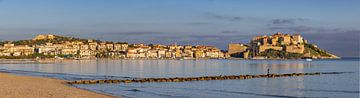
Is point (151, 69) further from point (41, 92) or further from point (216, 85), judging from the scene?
point (41, 92)

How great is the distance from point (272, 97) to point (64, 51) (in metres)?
177

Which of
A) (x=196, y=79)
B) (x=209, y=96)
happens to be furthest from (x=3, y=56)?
(x=209, y=96)

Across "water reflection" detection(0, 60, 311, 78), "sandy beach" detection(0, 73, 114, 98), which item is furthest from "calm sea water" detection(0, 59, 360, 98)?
"sandy beach" detection(0, 73, 114, 98)

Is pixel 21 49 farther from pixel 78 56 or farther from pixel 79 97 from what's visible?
pixel 79 97

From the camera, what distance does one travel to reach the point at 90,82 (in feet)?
124

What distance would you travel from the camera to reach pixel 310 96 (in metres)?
28.3

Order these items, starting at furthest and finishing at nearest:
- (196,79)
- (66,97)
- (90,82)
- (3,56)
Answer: (3,56), (196,79), (90,82), (66,97)

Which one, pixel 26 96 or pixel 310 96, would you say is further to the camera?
pixel 310 96

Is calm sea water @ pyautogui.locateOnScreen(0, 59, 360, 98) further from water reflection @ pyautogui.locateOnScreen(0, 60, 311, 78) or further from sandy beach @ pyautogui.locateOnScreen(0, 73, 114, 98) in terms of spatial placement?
sandy beach @ pyautogui.locateOnScreen(0, 73, 114, 98)

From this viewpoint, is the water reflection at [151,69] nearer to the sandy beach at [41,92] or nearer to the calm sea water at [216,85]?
the calm sea water at [216,85]

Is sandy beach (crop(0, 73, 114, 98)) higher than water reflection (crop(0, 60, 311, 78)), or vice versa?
water reflection (crop(0, 60, 311, 78))

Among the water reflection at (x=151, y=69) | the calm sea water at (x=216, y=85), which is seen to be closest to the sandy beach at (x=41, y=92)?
the calm sea water at (x=216, y=85)

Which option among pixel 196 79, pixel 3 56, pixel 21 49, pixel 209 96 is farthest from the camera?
pixel 21 49

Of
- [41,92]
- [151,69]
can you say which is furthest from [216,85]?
[151,69]
